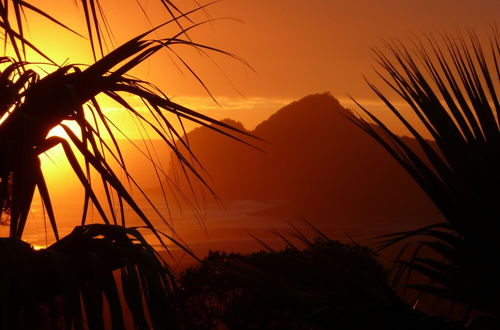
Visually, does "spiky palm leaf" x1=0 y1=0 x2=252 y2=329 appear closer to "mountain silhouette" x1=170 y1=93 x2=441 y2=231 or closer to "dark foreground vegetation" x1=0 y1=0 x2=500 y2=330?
"dark foreground vegetation" x1=0 y1=0 x2=500 y2=330

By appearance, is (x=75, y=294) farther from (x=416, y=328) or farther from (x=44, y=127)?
(x=416, y=328)

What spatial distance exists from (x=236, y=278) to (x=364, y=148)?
102 metres

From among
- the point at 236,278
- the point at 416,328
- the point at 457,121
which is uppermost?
the point at 457,121

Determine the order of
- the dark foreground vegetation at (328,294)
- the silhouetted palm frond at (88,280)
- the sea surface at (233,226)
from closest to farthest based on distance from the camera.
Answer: the silhouetted palm frond at (88,280) → the dark foreground vegetation at (328,294) → the sea surface at (233,226)

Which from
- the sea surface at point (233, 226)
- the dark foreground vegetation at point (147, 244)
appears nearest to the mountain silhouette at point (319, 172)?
the sea surface at point (233, 226)

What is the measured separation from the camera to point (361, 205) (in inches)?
3711

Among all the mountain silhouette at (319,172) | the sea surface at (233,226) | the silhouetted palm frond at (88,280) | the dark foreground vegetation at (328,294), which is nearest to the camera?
the silhouetted palm frond at (88,280)

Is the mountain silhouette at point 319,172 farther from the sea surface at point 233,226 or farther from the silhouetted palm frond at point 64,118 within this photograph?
the silhouetted palm frond at point 64,118

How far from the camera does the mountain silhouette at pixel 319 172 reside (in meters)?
92.6

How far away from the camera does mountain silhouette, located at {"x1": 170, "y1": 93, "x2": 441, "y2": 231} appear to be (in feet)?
304

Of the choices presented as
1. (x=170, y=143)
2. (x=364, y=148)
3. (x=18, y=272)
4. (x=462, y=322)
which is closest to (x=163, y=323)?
(x=18, y=272)

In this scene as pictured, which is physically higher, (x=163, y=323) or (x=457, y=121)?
(x=457, y=121)

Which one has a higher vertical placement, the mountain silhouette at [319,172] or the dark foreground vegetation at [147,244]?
the mountain silhouette at [319,172]

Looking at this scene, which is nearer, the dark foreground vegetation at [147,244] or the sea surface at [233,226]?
the dark foreground vegetation at [147,244]
